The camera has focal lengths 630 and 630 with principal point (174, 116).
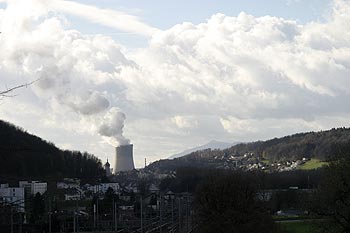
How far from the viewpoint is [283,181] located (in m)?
125

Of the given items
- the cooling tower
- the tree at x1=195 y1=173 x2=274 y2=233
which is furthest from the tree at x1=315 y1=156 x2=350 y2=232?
the cooling tower

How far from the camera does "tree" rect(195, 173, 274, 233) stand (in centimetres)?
3947

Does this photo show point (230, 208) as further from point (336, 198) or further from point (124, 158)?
point (124, 158)

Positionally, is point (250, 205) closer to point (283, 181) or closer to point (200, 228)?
point (200, 228)

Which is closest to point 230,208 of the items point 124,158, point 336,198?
point 336,198

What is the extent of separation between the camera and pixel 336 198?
28.9 m

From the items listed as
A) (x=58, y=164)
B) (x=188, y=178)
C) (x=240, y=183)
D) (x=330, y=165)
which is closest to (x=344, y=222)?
(x=330, y=165)

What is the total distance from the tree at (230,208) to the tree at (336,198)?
35.0 ft

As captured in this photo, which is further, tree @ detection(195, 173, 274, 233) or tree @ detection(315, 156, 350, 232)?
tree @ detection(195, 173, 274, 233)

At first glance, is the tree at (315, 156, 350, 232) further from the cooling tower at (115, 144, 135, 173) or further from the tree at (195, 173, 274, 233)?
the cooling tower at (115, 144, 135, 173)

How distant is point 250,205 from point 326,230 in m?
14.3

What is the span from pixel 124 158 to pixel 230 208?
306 feet

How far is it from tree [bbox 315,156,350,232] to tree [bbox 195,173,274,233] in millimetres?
10658

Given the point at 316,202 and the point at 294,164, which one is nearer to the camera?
the point at 316,202
